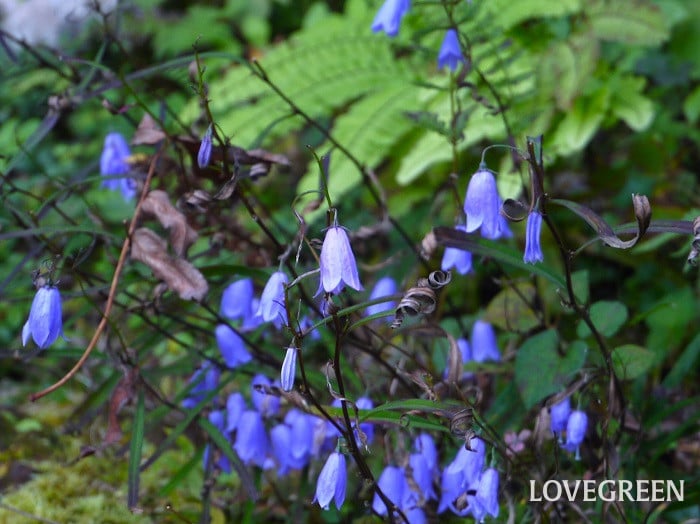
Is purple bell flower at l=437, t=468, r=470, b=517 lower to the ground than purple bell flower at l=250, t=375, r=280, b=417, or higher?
lower

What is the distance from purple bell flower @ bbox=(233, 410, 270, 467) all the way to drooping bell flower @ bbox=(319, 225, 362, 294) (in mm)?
810

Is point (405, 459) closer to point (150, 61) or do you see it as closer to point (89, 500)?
point (89, 500)

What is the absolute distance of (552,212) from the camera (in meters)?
3.67

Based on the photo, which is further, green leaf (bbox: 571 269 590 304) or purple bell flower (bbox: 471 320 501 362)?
purple bell flower (bbox: 471 320 501 362)

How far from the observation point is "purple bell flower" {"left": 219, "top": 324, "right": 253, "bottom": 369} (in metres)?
2.25

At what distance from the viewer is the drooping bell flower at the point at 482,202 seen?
5.65 ft

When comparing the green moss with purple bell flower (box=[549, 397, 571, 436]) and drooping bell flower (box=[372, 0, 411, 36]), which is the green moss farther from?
drooping bell flower (box=[372, 0, 411, 36])

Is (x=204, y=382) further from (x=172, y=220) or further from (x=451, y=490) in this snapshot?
(x=451, y=490)

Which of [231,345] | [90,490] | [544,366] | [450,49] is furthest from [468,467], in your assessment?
[90,490]

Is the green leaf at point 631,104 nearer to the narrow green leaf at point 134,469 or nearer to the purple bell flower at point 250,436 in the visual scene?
the purple bell flower at point 250,436

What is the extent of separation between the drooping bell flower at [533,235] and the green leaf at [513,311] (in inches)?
28.5

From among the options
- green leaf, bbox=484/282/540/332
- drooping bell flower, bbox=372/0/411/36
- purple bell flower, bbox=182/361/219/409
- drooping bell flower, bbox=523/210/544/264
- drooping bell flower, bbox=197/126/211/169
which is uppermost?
drooping bell flower, bbox=372/0/411/36

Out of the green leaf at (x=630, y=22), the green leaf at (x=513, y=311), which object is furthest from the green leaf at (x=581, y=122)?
the green leaf at (x=513, y=311)

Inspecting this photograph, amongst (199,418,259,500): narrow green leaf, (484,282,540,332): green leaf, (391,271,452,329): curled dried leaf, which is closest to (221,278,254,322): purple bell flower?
(199,418,259,500): narrow green leaf
